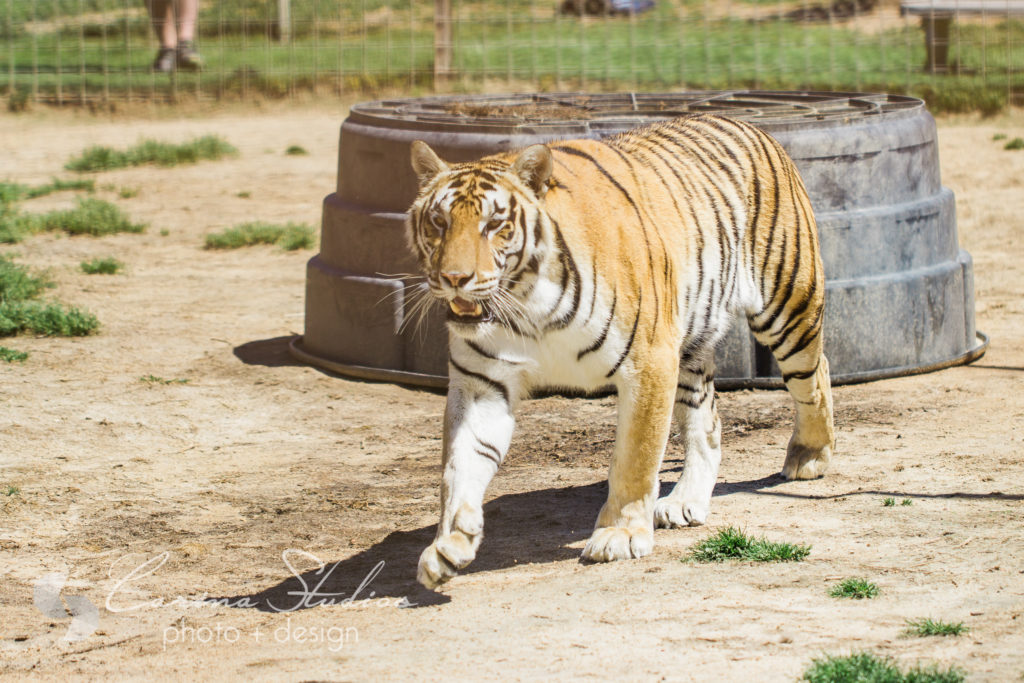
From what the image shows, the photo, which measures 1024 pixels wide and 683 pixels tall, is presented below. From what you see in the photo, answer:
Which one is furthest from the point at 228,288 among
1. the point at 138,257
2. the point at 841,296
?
the point at 841,296

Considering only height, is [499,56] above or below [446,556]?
above

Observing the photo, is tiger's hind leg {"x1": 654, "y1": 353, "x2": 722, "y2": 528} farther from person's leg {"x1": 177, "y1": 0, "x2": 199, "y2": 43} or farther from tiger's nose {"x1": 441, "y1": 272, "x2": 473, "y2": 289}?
person's leg {"x1": 177, "y1": 0, "x2": 199, "y2": 43}

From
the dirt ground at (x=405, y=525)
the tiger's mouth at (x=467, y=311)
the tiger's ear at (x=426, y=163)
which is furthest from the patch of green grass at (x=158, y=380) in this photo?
the tiger's mouth at (x=467, y=311)

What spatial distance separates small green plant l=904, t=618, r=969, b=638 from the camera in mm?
3498

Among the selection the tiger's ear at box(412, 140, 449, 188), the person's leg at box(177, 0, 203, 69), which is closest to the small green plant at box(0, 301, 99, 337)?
the tiger's ear at box(412, 140, 449, 188)

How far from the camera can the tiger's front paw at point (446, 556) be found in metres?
3.86

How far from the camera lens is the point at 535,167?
4090 millimetres

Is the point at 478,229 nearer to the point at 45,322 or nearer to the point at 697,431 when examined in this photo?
the point at 697,431

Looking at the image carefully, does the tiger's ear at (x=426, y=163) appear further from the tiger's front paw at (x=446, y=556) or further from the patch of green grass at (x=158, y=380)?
the patch of green grass at (x=158, y=380)

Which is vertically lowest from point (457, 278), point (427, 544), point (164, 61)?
point (427, 544)

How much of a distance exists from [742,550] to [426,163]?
156 centimetres

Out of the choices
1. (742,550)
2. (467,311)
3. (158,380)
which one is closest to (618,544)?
(742,550)

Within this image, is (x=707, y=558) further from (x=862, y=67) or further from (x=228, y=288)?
(x=862, y=67)

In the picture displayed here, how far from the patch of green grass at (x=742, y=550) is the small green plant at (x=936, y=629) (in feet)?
2.15
